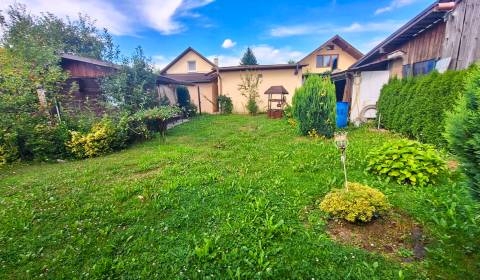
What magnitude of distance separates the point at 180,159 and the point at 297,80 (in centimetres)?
1383

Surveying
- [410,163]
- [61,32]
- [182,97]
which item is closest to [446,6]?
[410,163]

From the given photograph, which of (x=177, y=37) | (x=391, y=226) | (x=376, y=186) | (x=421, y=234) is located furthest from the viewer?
(x=177, y=37)

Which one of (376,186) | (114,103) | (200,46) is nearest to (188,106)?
(114,103)

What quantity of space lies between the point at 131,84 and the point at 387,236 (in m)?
10.3

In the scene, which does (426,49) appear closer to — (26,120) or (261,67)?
(261,67)

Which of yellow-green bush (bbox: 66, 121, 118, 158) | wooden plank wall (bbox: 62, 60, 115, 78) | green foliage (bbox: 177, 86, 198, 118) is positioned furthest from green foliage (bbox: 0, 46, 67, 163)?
green foliage (bbox: 177, 86, 198, 118)

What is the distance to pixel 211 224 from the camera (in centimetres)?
265

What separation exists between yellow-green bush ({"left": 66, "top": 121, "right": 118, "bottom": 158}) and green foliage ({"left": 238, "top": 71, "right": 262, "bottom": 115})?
1121 centimetres

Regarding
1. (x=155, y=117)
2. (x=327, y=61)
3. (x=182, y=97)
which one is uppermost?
(x=327, y=61)

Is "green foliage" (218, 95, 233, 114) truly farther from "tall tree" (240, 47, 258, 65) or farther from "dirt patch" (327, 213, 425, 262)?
"tall tree" (240, 47, 258, 65)

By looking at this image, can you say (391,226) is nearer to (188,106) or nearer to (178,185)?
(178,185)

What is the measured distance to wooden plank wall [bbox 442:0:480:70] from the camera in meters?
4.79

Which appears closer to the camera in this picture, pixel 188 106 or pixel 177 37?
pixel 188 106

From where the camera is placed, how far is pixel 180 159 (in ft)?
17.9
